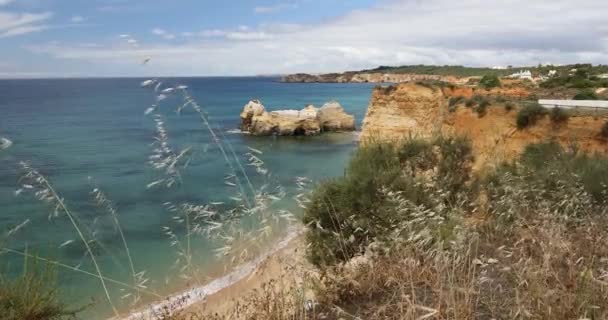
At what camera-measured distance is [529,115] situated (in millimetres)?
18625

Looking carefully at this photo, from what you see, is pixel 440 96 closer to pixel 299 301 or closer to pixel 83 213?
pixel 83 213

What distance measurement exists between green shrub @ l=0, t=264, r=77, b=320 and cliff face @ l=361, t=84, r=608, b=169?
35.9ft

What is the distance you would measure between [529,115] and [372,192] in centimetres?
1179

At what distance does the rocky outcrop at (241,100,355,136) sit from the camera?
49.8 meters

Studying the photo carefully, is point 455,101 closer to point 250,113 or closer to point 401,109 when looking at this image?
point 401,109

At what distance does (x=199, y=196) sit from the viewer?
23.0 m

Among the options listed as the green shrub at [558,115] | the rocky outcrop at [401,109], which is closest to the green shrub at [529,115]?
the green shrub at [558,115]

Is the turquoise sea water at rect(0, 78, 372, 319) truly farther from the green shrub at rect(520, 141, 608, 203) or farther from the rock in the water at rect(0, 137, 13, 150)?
the green shrub at rect(520, 141, 608, 203)

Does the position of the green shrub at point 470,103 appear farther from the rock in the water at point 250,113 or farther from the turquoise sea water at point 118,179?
the rock in the water at point 250,113

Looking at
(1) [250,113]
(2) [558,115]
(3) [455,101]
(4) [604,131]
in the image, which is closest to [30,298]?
(4) [604,131]

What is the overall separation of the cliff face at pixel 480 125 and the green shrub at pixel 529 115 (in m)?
0.20

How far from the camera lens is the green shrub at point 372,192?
20.4 feet

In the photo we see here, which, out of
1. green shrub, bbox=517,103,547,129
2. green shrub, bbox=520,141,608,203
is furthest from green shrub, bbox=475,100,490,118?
green shrub, bbox=520,141,608,203

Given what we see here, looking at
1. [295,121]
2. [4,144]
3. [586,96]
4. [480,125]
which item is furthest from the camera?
[295,121]
